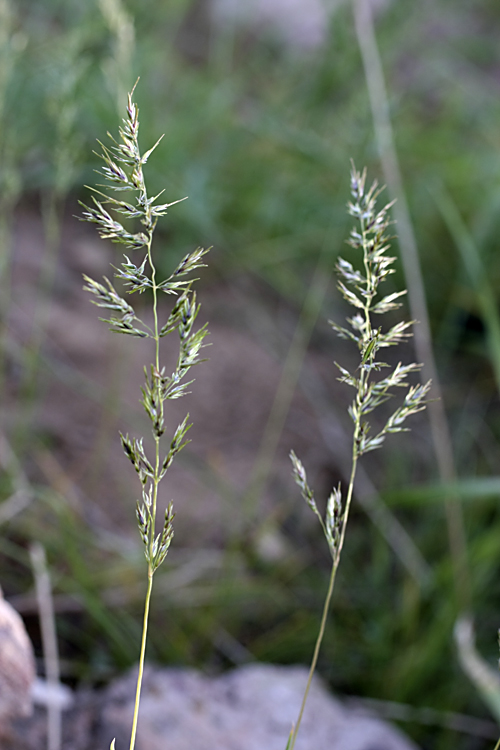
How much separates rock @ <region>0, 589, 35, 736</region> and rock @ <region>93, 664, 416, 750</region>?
0.43 ft

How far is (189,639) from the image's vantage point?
4.10ft

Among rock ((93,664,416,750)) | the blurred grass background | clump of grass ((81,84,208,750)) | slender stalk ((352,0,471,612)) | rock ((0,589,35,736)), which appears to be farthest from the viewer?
slender stalk ((352,0,471,612))

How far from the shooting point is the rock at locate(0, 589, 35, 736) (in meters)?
0.77

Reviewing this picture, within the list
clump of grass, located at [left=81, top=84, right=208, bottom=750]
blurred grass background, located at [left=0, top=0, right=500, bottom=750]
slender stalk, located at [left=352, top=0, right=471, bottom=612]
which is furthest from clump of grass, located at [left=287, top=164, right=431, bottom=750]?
slender stalk, located at [left=352, top=0, right=471, bottom=612]

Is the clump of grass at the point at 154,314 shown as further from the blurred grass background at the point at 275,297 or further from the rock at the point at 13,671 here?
the blurred grass background at the point at 275,297

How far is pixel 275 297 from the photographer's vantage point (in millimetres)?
2398

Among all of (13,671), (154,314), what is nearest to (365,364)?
(154,314)

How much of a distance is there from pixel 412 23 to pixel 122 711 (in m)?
2.73

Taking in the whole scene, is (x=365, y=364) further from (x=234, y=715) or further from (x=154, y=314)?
(x=234, y=715)

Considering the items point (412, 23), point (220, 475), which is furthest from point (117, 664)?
point (412, 23)

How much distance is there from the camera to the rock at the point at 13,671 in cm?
77

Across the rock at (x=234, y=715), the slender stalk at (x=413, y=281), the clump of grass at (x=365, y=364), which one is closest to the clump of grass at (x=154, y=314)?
the clump of grass at (x=365, y=364)

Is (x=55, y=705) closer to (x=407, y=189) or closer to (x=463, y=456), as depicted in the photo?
(x=463, y=456)

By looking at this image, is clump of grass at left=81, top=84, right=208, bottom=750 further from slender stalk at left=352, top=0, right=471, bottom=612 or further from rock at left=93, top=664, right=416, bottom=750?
slender stalk at left=352, top=0, right=471, bottom=612
